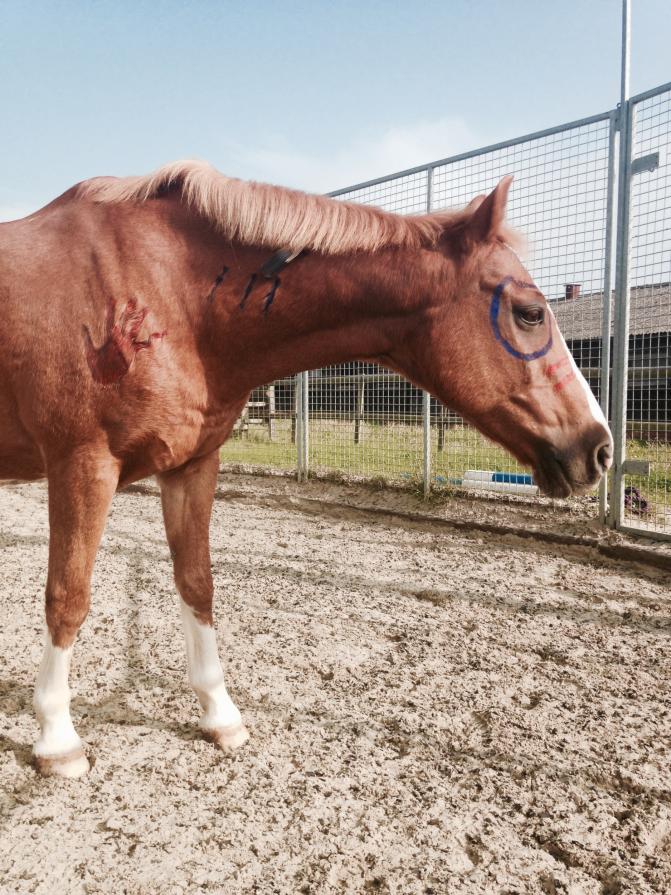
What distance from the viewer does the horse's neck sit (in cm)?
181

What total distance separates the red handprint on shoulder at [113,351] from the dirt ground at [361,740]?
4.17ft

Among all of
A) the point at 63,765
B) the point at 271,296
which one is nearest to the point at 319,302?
the point at 271,296

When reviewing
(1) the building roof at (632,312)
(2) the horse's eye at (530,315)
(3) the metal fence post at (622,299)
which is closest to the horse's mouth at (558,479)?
(2) the horse's eye at (530,315)

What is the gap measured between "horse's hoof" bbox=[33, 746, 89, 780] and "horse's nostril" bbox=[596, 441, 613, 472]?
188 centimetres

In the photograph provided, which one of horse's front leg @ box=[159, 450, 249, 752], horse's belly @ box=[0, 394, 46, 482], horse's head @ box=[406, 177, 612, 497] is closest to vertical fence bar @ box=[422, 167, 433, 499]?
horse's front leg @ box=[159, 450, 249, 752]

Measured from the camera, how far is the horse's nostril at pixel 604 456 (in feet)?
5.86

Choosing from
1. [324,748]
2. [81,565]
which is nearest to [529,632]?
[324,748]

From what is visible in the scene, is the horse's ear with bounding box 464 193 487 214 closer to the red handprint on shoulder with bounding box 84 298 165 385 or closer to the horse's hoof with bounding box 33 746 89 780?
the red handprint on shoulder with bounding box 84 298 165 385

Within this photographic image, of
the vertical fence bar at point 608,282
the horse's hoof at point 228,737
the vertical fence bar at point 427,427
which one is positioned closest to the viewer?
the horse's hoof at point 228,737

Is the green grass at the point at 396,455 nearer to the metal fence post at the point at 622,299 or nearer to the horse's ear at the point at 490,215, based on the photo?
the metal fence post at the point at 622,299

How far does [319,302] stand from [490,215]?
22.5 inches

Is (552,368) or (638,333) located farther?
(638,333)

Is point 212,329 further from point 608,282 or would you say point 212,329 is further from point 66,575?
point 608,282

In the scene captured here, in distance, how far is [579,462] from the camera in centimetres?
178
